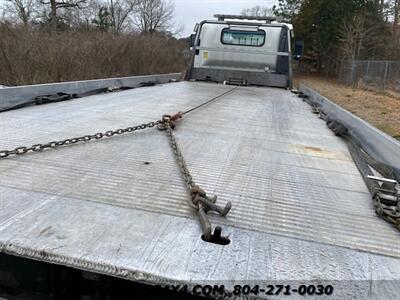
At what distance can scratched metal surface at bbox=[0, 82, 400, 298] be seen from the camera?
1.32 metres

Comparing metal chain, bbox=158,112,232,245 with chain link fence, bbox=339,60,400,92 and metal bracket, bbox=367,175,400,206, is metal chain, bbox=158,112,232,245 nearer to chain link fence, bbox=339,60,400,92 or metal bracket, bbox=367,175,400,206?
metal bracket, bbox=367,175,400,206

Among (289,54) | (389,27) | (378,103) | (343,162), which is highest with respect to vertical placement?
(389,27)

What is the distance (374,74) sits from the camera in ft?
74.0

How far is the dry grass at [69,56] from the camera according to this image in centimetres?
969

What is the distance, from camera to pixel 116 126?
3.28 meters

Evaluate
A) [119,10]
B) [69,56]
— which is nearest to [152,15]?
[119,10]

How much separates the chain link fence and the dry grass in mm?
11630

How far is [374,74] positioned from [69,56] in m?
17.5

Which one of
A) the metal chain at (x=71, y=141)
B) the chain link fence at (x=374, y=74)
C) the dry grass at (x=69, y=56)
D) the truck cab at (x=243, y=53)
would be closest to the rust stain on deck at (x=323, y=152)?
the metal chain at (x=71, y=141)

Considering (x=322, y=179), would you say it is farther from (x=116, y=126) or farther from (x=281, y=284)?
(x=116, y=126)

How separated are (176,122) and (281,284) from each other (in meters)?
2.51

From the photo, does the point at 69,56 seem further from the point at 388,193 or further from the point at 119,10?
the point at 119,10

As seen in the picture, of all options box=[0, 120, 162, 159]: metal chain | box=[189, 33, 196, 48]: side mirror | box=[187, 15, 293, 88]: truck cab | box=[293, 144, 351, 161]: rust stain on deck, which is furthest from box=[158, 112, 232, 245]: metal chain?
box=[189, 33, 196, 48]: side mirror

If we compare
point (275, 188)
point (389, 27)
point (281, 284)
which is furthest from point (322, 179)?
point (389, 27)
